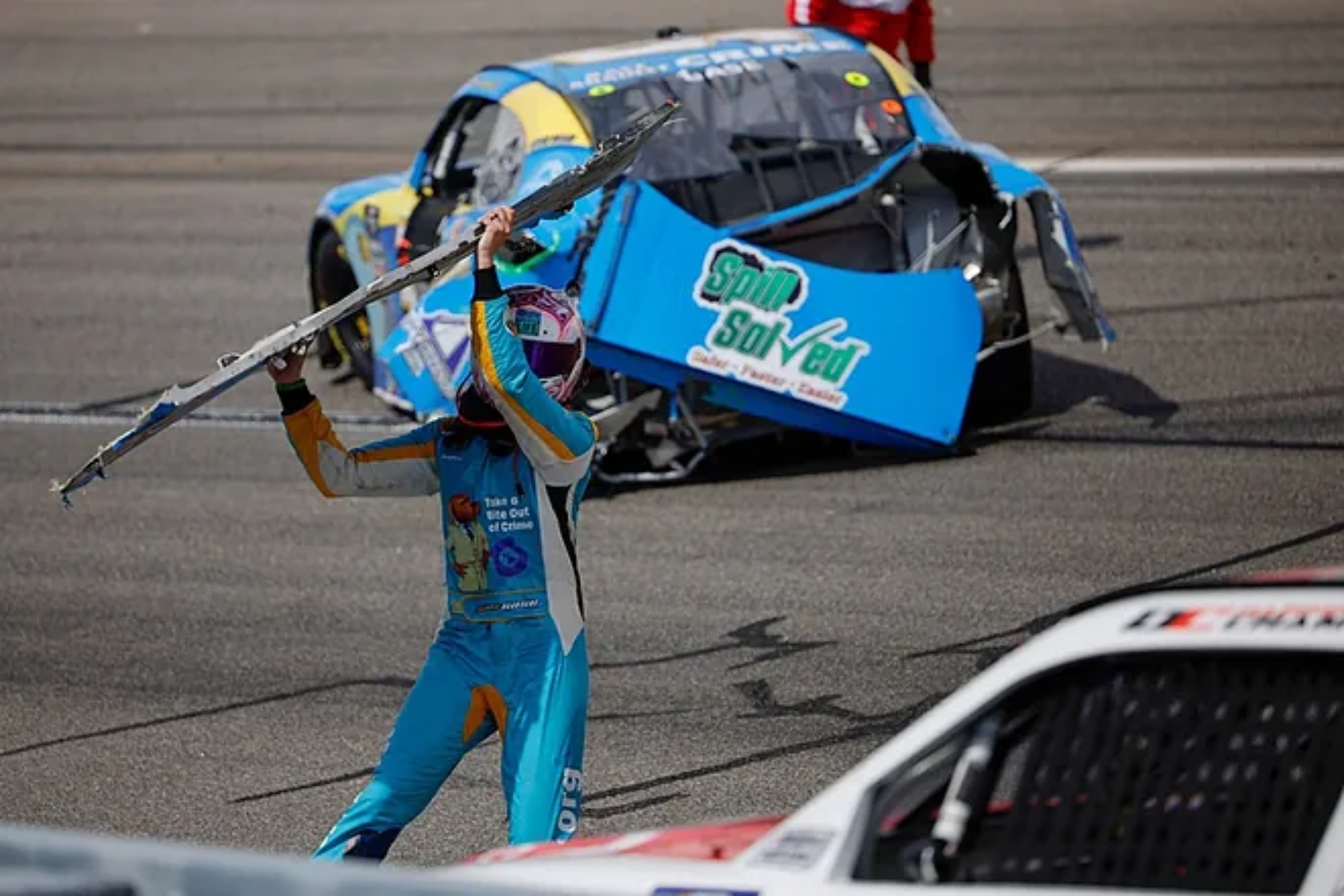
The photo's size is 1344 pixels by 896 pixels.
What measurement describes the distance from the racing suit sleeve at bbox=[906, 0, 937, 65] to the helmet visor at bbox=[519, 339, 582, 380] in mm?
9229

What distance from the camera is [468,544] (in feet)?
20.4

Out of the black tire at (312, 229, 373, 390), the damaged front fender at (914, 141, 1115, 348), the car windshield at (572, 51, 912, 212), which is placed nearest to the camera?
the car windshield at (572, 51, 912, 212)

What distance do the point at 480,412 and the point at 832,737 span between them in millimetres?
2218

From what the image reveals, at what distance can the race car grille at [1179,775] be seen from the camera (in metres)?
4.34

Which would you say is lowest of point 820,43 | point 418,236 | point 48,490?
point 48,490

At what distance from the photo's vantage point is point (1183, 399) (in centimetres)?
1195

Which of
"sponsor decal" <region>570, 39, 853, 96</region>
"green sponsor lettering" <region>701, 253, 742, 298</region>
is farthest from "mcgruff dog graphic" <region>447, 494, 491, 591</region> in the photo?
"sponsor decal" <region>570, 39, 853, 96</region>

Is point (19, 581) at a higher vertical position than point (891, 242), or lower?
lower

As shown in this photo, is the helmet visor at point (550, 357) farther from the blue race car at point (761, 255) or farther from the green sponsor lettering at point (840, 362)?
the green sponsor lettering at point (840, 362)

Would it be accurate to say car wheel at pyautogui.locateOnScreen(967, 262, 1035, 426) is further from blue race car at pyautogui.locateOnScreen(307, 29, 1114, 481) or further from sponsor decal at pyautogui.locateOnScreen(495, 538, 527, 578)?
sponsor decal at pyautogui.locateOnScreen(495, 538, 527, 578)

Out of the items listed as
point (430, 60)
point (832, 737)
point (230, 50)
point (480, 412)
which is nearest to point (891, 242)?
point (832, 737)

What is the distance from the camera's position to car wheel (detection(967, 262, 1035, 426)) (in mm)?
11508

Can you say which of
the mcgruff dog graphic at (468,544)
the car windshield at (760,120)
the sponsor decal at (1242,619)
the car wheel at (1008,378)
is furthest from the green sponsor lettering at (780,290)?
the sponsor decal at (1242,619)

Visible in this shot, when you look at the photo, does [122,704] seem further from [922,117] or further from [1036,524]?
[922,117]
